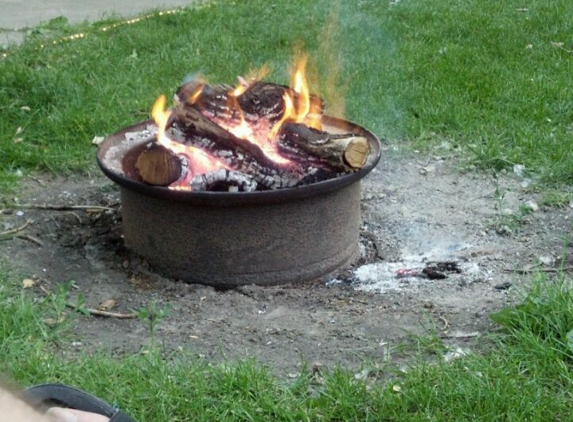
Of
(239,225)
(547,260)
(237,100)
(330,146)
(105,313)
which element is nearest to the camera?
(105,313)

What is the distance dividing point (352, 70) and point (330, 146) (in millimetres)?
2881

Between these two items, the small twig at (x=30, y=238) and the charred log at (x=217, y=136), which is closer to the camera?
the charred log at (x=217, y=136)

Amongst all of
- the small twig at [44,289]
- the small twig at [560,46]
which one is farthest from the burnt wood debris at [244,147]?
the small twig at [560,46]

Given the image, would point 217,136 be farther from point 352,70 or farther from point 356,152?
point 352,70

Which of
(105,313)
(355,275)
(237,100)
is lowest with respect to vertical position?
(355,275)

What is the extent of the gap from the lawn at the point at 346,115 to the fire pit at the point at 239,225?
0.52 metres

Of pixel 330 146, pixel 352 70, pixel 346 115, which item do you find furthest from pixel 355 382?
pixel 352 70

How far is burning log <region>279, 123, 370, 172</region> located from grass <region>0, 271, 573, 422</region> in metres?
0.95

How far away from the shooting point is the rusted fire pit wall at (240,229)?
398 cm

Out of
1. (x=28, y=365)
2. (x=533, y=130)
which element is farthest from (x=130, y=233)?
(x=533, y=130)

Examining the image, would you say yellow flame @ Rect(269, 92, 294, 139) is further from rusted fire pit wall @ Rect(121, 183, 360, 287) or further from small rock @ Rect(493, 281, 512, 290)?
small rock @ Rect(493, 281, 512, 290)

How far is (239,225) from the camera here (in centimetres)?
403

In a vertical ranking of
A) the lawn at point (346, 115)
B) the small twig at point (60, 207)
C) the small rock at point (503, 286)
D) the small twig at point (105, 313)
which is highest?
the lawn at point (346, 115)

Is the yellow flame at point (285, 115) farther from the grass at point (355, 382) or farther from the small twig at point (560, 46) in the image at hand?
the small twig at point (560, 46)
